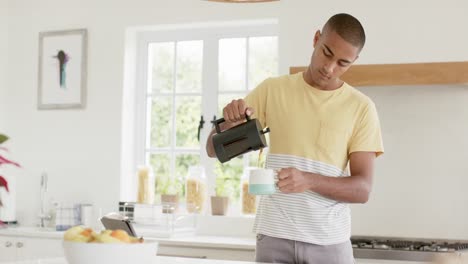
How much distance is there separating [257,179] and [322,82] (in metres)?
0.55

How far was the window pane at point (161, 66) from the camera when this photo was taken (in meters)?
4.91

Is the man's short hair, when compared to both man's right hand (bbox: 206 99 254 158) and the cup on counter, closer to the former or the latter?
man's right hand (bbox: 206 99 254 158)

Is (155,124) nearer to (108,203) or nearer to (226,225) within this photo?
(108,203)

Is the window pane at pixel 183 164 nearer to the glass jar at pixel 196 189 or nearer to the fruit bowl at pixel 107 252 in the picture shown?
the glass jar at pixel 196 189

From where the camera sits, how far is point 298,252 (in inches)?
93.7

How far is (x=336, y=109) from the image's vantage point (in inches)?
100

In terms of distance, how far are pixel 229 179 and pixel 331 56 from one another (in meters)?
2.30

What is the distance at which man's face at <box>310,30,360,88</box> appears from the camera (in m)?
2.48

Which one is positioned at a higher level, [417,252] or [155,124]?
[155,124]

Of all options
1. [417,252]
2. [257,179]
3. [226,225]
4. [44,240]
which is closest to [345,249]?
[257,179]

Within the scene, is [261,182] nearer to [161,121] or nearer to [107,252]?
[107,252]

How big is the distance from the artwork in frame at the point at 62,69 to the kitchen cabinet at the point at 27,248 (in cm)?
97

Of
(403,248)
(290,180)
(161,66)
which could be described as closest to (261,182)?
(290,180)

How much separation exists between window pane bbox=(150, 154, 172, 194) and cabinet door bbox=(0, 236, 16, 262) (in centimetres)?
99
